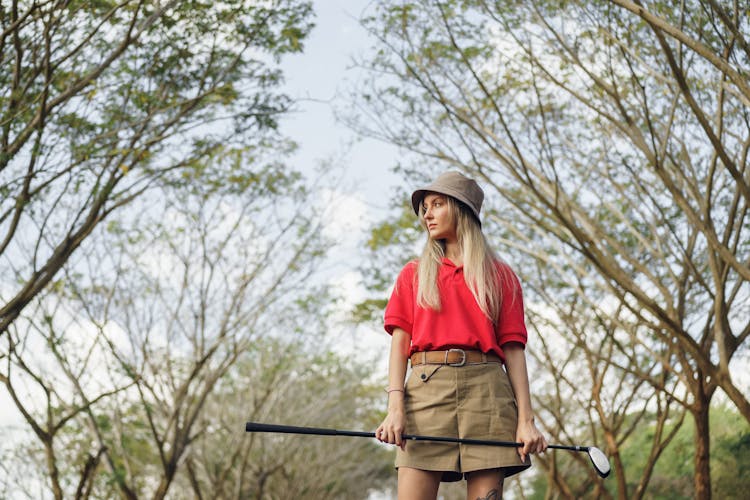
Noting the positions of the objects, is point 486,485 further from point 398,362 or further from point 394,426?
point 398,362

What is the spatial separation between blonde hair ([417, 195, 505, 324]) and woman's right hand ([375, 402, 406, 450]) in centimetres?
35

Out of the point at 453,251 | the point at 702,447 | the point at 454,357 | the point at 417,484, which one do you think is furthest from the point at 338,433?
the point at 702,447

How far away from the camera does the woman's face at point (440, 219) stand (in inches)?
127

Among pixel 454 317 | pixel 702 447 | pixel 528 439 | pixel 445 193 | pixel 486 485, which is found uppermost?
pixel 702 447

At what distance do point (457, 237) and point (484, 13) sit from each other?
6.03 meters

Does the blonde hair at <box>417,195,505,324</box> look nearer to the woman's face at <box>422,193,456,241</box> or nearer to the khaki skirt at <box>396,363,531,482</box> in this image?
the woman's face at <box>422,193,456,241</box>

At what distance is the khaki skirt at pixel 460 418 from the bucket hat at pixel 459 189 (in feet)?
1.93

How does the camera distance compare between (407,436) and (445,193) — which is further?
(445,193)

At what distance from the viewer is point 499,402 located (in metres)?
2.92

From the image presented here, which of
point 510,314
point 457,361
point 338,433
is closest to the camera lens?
point 338,433

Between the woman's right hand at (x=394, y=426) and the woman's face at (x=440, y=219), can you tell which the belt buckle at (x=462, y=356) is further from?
the woman's face at (x=440, y=219)

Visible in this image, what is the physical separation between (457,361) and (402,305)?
0.29 meters

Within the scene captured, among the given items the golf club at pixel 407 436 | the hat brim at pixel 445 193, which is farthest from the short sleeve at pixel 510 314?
the golf club at pixel 407 436

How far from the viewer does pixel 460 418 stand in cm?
291
